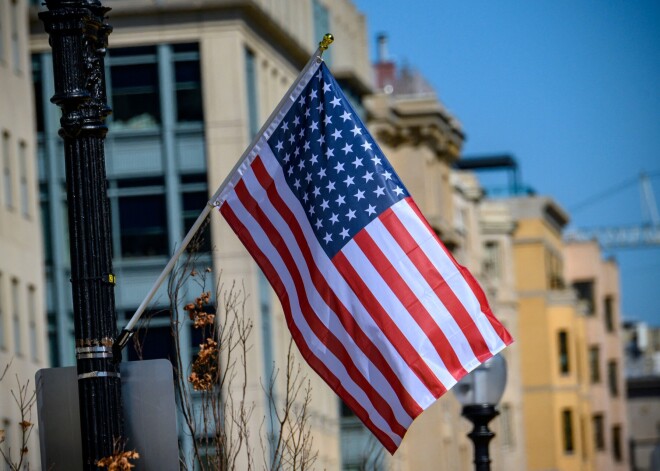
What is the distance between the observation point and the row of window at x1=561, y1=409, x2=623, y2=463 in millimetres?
91438

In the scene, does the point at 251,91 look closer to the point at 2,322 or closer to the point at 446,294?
the point at 2,322

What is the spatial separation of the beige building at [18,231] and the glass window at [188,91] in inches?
140

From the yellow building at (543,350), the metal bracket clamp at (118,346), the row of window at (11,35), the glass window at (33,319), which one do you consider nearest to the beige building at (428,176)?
the yellow building at (543,350)

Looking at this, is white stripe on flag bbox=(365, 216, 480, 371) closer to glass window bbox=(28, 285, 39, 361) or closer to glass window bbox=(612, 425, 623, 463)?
Result: glass window bbox=(28, 285, 39, 361)

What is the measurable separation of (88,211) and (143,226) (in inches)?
1411

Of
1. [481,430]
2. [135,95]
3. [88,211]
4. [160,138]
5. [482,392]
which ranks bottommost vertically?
[481,430]

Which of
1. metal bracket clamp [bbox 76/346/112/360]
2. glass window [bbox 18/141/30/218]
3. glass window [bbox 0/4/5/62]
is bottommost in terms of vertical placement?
metal bracket clamp [bbox 76/346/112/360]

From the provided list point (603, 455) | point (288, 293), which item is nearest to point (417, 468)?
point (603, 455)

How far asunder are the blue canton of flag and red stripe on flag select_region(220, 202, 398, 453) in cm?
42

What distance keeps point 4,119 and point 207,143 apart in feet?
17.5

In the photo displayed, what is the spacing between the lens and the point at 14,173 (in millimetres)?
44344

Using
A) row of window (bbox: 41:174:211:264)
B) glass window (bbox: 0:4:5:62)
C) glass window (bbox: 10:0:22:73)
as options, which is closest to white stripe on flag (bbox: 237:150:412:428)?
glass window (bbox: 0:4:5:62)

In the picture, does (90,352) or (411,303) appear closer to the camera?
(90,352)

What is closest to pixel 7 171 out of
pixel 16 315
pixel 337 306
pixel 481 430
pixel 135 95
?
pixel 16 315
